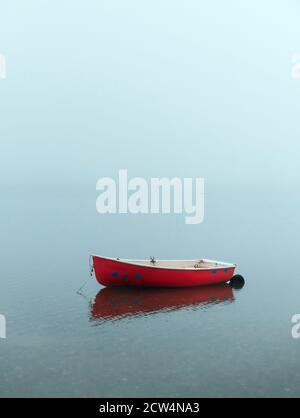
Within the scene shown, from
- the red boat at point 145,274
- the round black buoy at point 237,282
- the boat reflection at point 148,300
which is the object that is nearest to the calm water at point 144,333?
the boat reflection at point 148,300

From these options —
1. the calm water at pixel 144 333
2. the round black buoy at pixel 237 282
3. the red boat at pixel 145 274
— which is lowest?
the calm water at pixel 144 333

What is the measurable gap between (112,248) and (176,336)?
43.4m

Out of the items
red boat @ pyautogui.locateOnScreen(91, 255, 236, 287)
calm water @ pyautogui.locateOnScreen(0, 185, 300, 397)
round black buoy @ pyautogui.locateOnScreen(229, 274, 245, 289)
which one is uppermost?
red boat @ pyautogui.locateOnScreen(91, 255, 236, 287)

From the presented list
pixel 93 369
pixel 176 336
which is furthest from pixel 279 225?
pixel 93 369

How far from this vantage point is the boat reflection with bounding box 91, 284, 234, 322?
1526 inches

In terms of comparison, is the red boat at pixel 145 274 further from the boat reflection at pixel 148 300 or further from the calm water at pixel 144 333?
the calm water at pixel 144 333

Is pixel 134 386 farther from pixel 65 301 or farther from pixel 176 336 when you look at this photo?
pixel 65 301

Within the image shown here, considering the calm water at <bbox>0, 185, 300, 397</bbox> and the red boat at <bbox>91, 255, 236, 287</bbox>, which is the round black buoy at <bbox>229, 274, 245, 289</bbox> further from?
the red boat at <bbox>91, 255, 236, 287</bbox>

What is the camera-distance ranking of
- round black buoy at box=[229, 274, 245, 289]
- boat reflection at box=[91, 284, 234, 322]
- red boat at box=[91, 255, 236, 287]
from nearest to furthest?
boat reflection at box=[91, 284, 234, 322], red boat at box=[91, 255, 236, 287], round black buoy at box=[229, 274, 245, 289]

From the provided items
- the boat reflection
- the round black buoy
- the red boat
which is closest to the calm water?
the boat reflection

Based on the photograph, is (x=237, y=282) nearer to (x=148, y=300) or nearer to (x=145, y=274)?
(x=145, y=274)

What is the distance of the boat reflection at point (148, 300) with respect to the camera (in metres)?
38.8

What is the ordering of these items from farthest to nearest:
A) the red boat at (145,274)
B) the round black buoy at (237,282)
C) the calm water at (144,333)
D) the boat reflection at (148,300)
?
the round black buoy at (237,282) < the red boat at (145,274) < the boat reflection at (148,300) < the calm water at (144,333)
